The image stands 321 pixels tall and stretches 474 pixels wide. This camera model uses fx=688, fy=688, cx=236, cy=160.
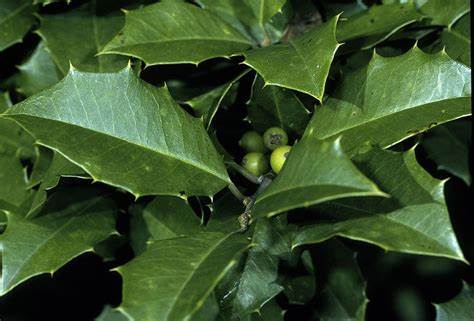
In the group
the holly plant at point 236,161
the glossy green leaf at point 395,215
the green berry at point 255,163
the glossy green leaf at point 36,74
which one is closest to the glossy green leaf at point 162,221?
the holly plant at point 236,161

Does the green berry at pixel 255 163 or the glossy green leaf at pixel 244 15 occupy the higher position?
the glossy green leaf at pixel 244 15

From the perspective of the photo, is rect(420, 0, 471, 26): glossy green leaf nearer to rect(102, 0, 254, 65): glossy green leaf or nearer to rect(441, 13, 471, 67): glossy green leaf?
rect(441, 13, 471, 67): glossy green leaf

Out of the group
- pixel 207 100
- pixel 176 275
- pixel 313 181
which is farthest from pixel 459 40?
pixel 176 275

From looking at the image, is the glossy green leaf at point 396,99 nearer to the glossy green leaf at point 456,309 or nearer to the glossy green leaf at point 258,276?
the glossy green leaf at point 258,276

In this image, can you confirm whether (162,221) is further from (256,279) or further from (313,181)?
(313,181)

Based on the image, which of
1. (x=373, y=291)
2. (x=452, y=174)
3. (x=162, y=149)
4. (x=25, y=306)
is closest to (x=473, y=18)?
(x=452, y=174)

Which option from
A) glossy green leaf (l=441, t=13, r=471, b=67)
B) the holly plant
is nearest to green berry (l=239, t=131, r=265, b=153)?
the holly plant
